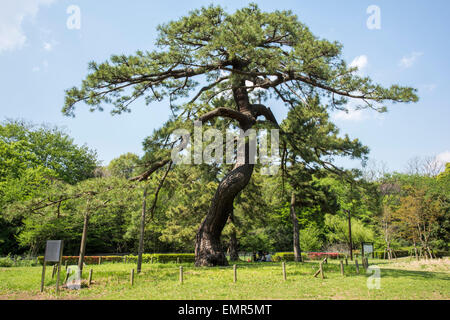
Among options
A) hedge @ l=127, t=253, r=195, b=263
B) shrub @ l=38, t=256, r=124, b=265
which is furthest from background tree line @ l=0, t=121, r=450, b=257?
shrub @ l=38, t=256, r=124, b=265

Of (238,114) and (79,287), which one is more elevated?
(238,114)

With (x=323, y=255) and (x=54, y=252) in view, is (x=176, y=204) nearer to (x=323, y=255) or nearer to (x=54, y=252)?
(x=323, y=255)

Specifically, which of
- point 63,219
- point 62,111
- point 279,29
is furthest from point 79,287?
point 63,219

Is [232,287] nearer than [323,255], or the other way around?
[232,287]

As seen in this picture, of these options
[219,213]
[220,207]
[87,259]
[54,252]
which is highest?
[220,207]

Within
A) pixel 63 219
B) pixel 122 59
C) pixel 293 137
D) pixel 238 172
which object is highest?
pixel 122 59

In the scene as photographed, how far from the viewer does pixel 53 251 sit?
9.80 meters

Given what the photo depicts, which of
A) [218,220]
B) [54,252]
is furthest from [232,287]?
[54,252]

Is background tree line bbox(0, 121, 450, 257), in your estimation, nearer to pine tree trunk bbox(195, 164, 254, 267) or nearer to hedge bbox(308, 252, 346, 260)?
hedge bbox(308, 252, 346, 260)

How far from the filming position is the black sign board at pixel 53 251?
9.73 m

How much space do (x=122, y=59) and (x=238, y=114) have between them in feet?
19.1
